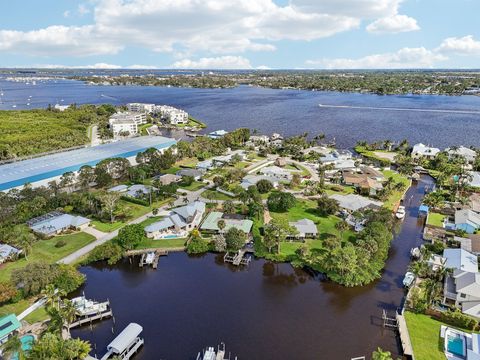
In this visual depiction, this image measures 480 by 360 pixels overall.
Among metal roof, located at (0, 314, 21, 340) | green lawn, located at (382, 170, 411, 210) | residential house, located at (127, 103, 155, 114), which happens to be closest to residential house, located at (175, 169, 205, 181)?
green lawn, located at (382, 170, 411, 210)

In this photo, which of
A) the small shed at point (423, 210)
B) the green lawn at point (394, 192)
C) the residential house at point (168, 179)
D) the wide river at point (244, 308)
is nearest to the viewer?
the wide river at point (244, 308)

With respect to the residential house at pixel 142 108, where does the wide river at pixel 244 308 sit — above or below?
below

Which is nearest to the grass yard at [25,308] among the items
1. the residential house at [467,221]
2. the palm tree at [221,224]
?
the palm tree at [221,224]

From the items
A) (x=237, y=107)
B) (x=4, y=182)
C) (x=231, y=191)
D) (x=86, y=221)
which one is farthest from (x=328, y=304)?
(x=237, y=107)

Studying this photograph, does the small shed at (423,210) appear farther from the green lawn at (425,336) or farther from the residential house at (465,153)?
the residential house at (465,153)

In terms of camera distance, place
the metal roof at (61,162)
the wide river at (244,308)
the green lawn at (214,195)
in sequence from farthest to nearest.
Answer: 1. the metal roof at (61,162)
2. the green lawn at (214,195)
3. the wide river at (244,308)

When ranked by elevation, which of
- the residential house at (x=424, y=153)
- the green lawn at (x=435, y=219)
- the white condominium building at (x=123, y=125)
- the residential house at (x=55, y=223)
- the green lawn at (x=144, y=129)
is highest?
the white condominium building at (x=123, y=125)
